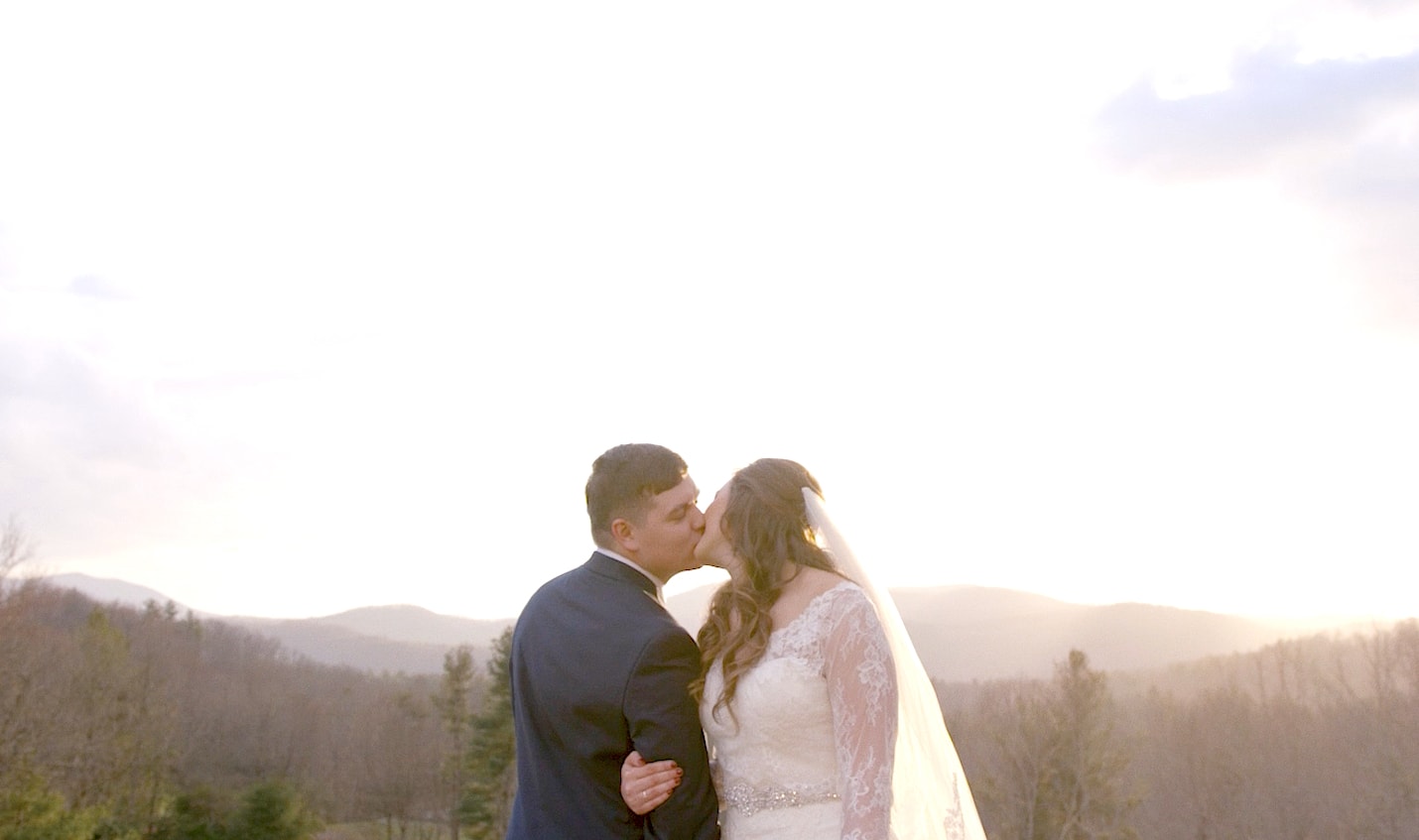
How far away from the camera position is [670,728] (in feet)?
13.7

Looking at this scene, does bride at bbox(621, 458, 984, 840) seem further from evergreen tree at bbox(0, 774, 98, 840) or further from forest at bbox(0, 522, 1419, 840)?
forest at bbox(0, 522, 1419, 840)

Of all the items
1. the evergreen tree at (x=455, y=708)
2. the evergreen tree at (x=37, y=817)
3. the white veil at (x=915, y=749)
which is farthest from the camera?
the evergreen tree at (x=455, y=708)

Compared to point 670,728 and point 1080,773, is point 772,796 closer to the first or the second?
point 670,728

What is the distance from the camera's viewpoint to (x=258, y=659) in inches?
3880

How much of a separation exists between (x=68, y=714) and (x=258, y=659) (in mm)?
54245

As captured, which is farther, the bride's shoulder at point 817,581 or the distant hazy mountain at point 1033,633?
the distant hazy mountain at point 1033,633

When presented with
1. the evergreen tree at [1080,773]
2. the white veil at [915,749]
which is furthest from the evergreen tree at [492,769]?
the white veil at [915,749]

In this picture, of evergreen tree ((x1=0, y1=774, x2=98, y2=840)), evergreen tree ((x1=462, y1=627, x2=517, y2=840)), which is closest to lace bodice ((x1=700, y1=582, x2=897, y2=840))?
evergreen tree ((x1=0, y1=774, x2=98, y2=840))

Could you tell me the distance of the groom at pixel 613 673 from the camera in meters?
4.17

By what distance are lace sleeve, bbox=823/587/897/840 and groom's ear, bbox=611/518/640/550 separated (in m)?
0.77

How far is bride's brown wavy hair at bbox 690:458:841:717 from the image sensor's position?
4559 millimetres

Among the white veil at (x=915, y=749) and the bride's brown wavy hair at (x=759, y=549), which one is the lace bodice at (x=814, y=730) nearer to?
the bride's brown wavy hair at (x=759, y=549)

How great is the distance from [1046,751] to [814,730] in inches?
1758

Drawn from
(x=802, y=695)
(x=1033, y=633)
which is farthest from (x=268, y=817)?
(x=1033, y=633)
